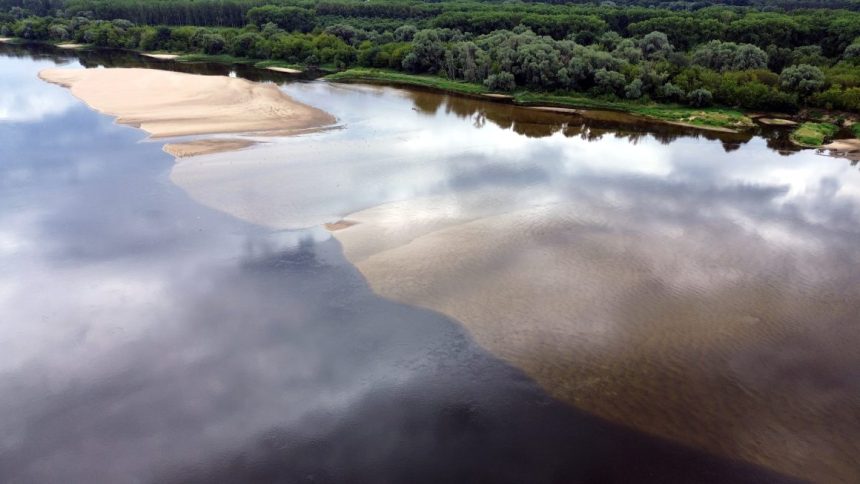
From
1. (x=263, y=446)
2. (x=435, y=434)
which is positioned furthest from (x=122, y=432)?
(x=435, y=434)

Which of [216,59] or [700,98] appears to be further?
[216,59]

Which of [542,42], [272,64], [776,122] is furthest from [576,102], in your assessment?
[272,64]

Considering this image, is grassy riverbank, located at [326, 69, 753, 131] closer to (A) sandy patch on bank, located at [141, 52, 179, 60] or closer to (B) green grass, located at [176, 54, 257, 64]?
(B) green grass, located at [176, 54, 257, 64]

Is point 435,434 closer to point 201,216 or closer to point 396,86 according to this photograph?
point 201,216

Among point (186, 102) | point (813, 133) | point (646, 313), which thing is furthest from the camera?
point (186, 102)

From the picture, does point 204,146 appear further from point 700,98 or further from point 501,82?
point 700,98

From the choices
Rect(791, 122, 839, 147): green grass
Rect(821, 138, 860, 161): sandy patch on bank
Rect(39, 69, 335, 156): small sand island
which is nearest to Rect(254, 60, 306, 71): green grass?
Rect(39, 69, 335, 156): small sand island
